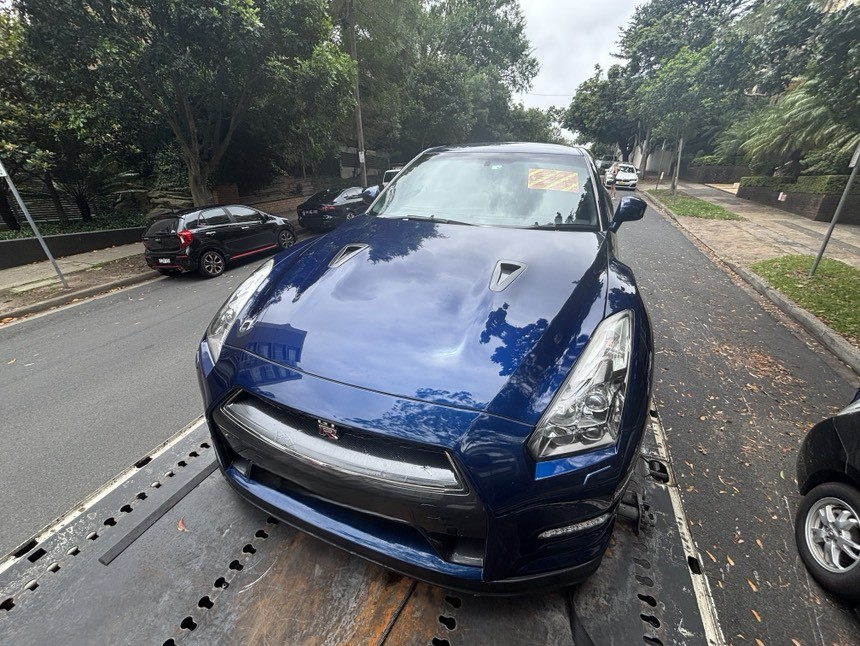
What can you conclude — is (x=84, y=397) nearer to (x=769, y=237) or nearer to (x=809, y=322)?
(x=809, y=322)

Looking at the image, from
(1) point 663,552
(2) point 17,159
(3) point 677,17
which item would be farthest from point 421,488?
(3) point 677,17

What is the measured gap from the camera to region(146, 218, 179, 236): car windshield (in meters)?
7.43

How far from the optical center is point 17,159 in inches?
340

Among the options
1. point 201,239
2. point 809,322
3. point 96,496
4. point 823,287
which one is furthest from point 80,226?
point 823,287

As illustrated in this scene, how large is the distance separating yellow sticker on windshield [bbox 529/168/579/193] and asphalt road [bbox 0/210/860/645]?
1.84m

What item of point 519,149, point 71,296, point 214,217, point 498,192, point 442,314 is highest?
point 519,149

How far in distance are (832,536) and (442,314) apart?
6.60ft

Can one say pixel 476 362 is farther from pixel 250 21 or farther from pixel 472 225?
pixel 250 21

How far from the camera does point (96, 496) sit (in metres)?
2.22

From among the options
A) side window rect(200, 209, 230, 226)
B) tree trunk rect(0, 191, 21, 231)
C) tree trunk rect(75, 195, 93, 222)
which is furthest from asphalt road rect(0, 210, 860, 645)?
tree trunk rect(75, 195, 93, 222)

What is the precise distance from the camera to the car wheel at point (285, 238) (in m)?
9.75

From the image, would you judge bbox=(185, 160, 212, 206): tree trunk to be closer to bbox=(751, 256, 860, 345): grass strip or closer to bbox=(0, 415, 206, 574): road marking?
bbox=(0, 415, 206, 574): road marking

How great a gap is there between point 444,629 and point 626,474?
90 centimetres

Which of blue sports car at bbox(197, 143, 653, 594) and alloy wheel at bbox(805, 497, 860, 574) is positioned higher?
blue sports car at bbox(197, 143, 653, 594)
